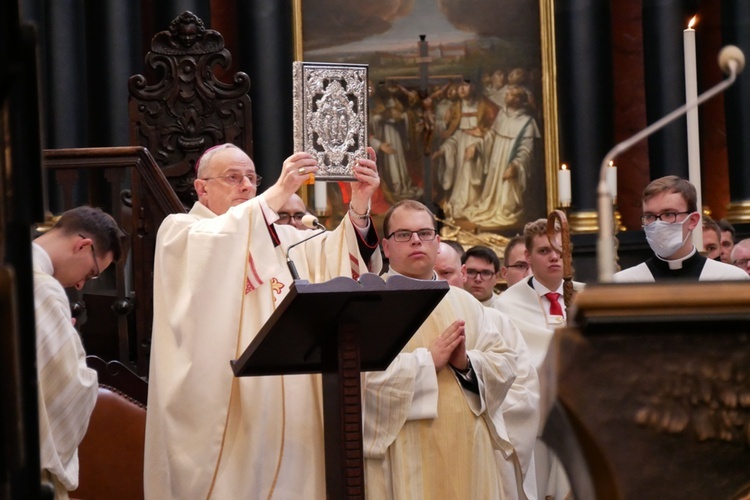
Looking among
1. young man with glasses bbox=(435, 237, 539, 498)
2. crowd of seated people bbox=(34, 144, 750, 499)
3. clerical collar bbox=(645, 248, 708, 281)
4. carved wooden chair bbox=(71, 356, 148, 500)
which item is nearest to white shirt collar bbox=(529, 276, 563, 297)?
young man with glasses bbox=(435, 237, 539, 498)

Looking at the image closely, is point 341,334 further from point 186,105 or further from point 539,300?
point 186,105

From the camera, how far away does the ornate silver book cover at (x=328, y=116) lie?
17.2 feet

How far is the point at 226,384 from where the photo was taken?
5.43 metres

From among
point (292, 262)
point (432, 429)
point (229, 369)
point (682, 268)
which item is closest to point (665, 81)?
point (682, 268)

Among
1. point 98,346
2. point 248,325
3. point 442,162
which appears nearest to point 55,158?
point 98,346

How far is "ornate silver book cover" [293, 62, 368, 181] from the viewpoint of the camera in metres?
5.23

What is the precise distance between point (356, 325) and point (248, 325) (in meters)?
1.07

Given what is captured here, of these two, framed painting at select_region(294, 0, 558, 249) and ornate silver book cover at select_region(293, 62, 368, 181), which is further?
framed painting at select_region(294, 0, 558, 249)

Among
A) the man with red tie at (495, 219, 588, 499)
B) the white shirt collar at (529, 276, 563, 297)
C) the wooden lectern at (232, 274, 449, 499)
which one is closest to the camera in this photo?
the wooden lectern at (232, 274, 449, 499)

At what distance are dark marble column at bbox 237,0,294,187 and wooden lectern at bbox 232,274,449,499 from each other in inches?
268

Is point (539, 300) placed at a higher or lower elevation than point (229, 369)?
higher

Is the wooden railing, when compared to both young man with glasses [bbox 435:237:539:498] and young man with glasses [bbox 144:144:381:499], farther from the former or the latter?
young man with glasses [bbox 435:237:539:498]

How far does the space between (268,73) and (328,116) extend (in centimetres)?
678

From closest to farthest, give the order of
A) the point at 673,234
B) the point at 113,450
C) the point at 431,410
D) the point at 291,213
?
the point at 431,410, the point at 673,234, the point at 113,450, the point at 291,213
